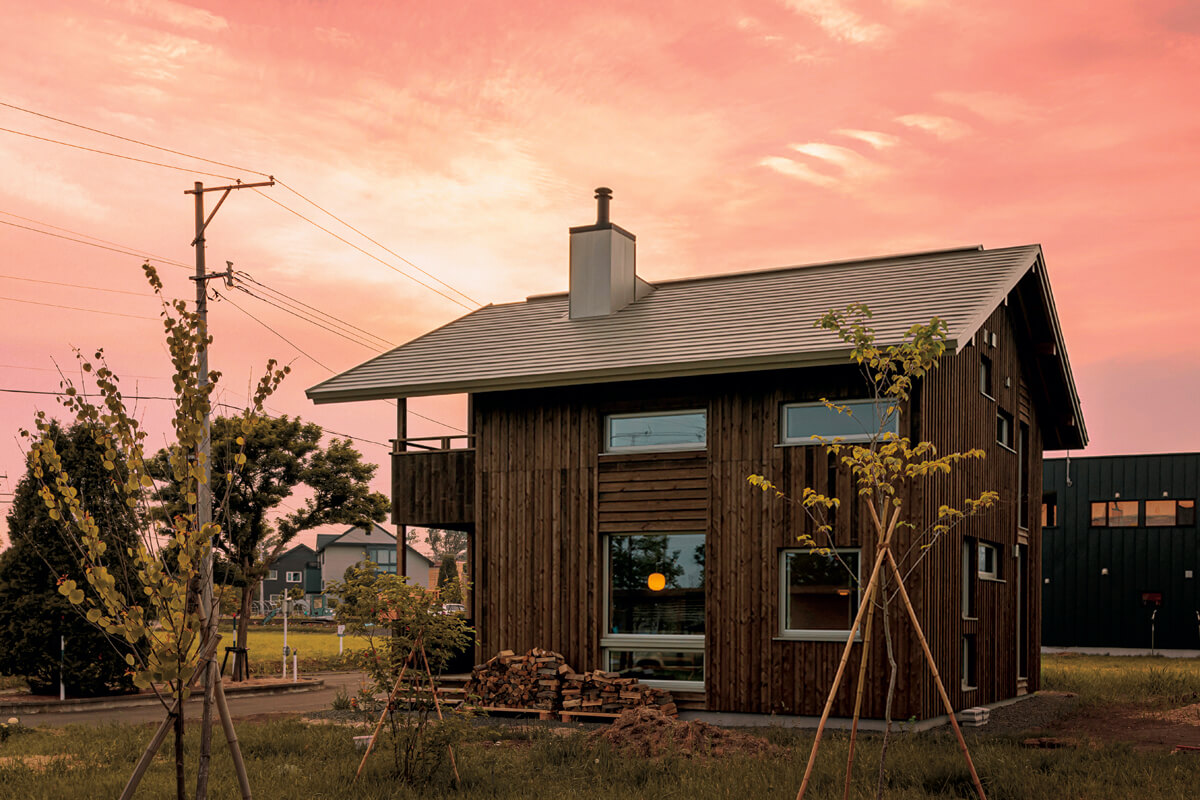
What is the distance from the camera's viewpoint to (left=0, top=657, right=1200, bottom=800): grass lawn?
957 centimetres

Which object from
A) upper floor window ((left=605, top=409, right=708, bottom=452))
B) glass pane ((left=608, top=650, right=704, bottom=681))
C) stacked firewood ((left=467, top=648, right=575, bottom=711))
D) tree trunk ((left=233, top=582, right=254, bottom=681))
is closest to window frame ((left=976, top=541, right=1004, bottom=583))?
glass pane ((left=608, top=650, right=704, bottom=681))

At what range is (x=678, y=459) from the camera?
1614 cm

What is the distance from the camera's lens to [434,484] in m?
18.2

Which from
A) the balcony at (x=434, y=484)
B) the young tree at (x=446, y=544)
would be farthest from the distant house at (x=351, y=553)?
the balcony at (x=434, y=484)

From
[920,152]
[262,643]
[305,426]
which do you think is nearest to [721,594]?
[920,152]

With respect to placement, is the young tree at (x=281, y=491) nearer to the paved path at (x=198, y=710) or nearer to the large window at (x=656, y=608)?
the paved path at (x=198, y=710)

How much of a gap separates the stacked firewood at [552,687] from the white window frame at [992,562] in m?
5.54

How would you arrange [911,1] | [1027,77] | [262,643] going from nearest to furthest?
[911,1] < [1027,77] < [262,643]

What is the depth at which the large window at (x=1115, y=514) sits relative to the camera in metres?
36.0

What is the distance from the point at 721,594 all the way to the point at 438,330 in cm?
780

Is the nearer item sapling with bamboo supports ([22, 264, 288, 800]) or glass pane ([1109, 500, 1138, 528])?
sapling with bamboo supports ([22, 264, 288, 800])

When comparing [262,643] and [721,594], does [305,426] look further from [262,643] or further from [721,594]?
[262,643]

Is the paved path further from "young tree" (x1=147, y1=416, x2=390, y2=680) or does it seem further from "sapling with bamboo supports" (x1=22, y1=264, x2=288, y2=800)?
"sapling with bamboo supports" (x1=22, y1=264, x2=288, y2=800)

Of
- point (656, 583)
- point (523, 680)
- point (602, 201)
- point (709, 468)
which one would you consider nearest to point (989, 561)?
point (709, 468)
